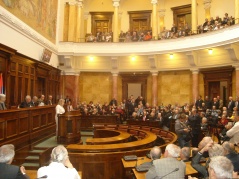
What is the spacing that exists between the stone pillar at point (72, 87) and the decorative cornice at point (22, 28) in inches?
118

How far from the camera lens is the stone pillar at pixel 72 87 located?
16.3 metres

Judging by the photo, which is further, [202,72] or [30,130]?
[202,72]

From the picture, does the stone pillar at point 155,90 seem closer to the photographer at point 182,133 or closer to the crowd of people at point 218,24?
the crowd of people at point 218,24

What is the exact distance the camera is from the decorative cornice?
860cm

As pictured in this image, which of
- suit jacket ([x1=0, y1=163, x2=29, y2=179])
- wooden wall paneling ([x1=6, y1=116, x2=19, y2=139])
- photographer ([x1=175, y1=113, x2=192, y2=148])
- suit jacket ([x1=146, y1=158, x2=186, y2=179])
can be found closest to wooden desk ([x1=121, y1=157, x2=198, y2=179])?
suit jacket ([x1=146, y1=158, x2=186, y2=179])

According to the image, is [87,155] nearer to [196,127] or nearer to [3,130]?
[3,130]

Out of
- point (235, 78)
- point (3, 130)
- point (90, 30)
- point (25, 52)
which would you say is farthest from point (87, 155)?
point (90, 30)

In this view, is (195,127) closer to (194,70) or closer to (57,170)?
(57,170)

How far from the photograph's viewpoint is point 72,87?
1642cm

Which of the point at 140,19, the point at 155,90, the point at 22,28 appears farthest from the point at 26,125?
the point at 140,19

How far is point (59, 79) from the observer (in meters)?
15.8

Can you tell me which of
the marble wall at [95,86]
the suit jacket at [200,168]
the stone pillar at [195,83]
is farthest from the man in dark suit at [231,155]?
the marble wall at [95,86]

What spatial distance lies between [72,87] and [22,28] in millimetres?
6883

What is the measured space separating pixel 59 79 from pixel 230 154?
535 inches
